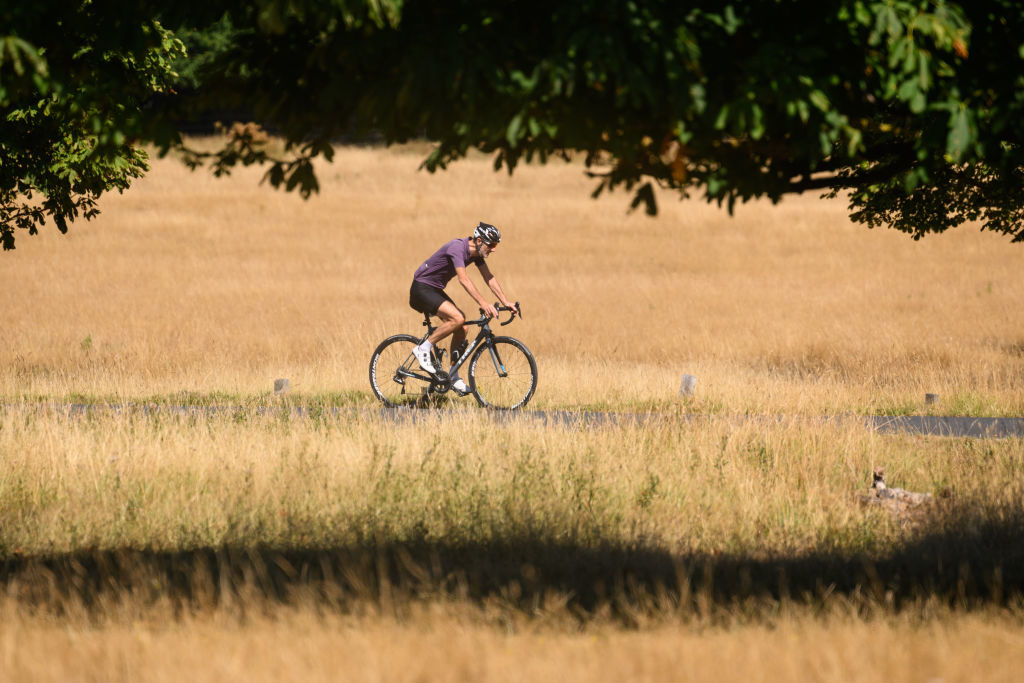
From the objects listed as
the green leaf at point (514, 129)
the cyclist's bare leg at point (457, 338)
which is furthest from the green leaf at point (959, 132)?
the cyclist's bare leg at point (457, 338)

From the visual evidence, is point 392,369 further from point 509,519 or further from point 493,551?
point 493,551

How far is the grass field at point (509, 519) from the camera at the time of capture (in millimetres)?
5059

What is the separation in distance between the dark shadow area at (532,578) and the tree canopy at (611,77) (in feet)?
7.32

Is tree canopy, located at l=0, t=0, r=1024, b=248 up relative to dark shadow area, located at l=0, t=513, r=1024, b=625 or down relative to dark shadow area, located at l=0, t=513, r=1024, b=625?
up

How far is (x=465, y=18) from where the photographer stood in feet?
16.1

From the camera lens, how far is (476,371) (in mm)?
13305

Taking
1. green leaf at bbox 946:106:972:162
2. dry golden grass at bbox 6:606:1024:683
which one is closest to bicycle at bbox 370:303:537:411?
dry golden grass at bbox 6:606:1024:683

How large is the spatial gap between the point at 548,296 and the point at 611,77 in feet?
85.1

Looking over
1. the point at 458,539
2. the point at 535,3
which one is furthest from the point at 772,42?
the point at 458,539

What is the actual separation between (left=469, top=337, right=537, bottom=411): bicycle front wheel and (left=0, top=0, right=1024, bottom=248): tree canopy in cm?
750

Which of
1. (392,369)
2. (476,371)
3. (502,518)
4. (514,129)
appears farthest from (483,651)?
(392,369)

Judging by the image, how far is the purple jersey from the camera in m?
12.3

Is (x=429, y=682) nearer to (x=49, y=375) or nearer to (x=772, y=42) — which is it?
(x=772, y=42)

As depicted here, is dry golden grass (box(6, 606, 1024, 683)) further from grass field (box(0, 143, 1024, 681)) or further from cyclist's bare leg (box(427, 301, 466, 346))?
cyclist's bare leg (box(427, 301, 466, 346))
